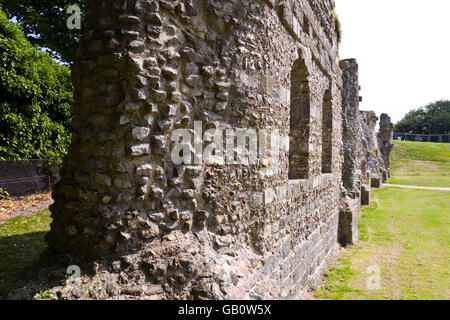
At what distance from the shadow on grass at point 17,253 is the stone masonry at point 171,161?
164 cm

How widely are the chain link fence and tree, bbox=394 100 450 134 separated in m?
61.9

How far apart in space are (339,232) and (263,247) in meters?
6.25

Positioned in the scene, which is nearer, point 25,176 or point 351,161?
point 25,176

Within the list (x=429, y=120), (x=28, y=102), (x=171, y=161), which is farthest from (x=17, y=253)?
(x=429, y=120)

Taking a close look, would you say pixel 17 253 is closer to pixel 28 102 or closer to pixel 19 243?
pixel 19 243

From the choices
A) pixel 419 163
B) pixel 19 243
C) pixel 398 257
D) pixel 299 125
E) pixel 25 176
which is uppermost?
pixel 299 125

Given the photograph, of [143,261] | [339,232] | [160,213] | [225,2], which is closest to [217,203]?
[160,213]

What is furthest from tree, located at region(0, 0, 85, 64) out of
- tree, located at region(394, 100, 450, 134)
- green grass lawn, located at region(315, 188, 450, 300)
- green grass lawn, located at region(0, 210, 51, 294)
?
tree, located at region(394, 100, 450, 134)

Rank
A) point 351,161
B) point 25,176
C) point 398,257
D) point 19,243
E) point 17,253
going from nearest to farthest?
point 17,253 < point 19,243 < point 398,257 < point 25,176 < point 351,161

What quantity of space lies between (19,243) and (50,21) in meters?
7.54

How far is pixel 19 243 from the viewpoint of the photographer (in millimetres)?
5312

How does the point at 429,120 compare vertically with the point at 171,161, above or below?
above

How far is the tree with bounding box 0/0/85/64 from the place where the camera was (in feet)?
31.4

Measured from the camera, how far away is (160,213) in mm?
2797
